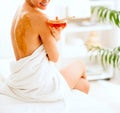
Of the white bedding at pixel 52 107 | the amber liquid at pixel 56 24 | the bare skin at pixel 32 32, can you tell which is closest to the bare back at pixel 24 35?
the bare skin at pixel 32 32

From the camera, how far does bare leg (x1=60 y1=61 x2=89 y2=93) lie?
7.38 ft

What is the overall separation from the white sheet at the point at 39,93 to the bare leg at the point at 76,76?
0.72ft

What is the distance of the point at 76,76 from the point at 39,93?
433 millimetres

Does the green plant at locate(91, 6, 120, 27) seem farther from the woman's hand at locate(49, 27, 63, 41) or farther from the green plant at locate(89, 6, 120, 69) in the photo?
the woman's hand at locate(49, 27, 63, 41)

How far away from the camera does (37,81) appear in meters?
1.94

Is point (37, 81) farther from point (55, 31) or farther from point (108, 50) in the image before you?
point (108, 50)

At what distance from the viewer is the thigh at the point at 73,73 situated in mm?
2242

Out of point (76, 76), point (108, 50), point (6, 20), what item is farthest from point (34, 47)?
point (6, 20)

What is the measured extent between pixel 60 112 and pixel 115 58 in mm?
1270

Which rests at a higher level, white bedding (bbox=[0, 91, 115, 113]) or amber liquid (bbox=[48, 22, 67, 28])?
→ amber liquid (bbox=[48, 22, 67, 28])

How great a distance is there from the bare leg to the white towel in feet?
0.81

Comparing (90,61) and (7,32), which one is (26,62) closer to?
(7,32)

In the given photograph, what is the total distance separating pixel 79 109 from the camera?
1854 mm

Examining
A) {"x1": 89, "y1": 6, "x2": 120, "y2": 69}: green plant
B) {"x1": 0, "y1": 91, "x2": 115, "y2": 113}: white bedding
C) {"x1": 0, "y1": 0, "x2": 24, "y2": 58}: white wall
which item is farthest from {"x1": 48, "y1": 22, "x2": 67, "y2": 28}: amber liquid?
{"x1": 0, "y1": 0, "x2": 24, "y2": 58}: white wall
